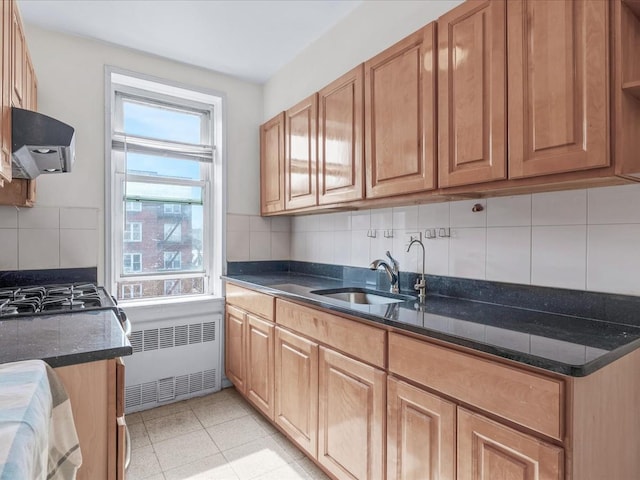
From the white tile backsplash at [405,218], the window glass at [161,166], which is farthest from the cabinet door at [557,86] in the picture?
the window glass at [161,166]

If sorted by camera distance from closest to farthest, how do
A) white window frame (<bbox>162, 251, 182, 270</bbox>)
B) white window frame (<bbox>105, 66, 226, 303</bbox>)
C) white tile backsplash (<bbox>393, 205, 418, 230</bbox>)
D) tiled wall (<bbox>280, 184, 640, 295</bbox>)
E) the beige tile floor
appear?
tiled wall (<bbox>280, 184, 640, 295</bbox>) → the beige tile floor → white tile backsplash (<bbox>393, 205, 418, 230</bbox>) → white window frame (<bbox>105, 66, 226, 303</bbox>) → white window frame (<bbox>162, 251, 182, 270</bbox>)

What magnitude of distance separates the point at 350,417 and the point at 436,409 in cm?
49

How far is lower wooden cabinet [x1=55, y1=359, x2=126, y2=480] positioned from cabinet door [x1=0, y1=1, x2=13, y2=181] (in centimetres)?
73

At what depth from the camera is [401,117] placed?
5.45 ft

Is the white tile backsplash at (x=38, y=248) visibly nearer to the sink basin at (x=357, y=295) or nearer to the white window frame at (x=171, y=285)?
the white window frame at (x=171, y=285)

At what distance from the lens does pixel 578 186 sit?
1320 mm

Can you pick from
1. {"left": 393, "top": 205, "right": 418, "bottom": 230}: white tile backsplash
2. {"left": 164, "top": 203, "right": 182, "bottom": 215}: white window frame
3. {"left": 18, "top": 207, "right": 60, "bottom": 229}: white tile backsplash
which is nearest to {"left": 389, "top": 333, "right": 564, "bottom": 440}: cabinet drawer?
{"left": 393, "top": 205, "right": 418, "bottom": 230}: white tile backsplash

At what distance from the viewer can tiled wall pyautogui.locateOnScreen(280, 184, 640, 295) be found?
126cm

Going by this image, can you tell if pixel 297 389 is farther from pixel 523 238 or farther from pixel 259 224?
pixel 259 224

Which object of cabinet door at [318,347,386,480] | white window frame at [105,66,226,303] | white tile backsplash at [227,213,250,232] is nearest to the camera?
cabinet door at [318,347,386,480]

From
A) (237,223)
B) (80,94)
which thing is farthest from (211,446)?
(80,94)

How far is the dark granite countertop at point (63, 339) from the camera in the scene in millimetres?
1013

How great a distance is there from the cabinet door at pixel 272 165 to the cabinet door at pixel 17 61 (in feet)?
4.78

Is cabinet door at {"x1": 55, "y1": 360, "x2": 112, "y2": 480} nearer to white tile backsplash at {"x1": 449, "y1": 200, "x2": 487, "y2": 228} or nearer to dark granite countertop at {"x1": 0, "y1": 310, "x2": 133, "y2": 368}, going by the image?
dark granite countertop at {"x1": 0, "y1": 310, "x2": 133, "y2": 368}
